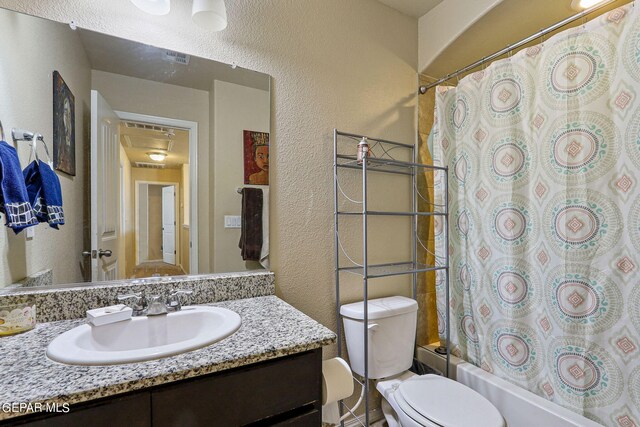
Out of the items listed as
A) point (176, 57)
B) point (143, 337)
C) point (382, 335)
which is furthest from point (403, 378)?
point (176, 57)

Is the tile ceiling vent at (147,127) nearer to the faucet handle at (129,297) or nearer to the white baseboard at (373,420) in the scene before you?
the faucet handle at (129,297)

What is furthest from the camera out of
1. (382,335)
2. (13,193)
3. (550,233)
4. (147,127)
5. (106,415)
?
(382,335)

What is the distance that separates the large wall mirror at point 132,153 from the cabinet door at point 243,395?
23.7 inches

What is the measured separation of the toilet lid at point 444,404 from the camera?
1088 mm

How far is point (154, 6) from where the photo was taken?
1.07m

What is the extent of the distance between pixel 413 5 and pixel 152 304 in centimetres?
204

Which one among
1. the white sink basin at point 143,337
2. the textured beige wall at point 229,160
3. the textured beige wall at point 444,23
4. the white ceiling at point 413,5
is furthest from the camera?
the white ceiling at point 413,5

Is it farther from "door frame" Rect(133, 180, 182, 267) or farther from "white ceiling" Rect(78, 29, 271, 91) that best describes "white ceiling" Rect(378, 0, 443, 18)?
"door frame" Rect(133, 180, 182, 267)

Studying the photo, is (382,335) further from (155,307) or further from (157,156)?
(157,156)

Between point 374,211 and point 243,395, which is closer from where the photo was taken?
point 243,395

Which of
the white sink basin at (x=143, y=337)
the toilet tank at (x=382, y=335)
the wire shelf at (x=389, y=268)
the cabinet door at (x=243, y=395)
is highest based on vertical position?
the wire shelf at (x=389, y=268)

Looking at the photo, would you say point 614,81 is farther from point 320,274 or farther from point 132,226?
point 132,226

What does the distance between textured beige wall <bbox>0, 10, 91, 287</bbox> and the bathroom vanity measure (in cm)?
15

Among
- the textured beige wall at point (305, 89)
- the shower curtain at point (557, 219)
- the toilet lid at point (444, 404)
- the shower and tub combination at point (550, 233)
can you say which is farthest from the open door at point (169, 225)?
the shower curtain at point (557, 219)
